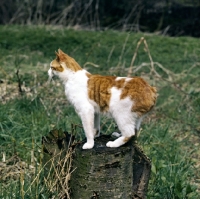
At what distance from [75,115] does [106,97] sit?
2.52 metres

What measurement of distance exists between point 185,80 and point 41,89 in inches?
100

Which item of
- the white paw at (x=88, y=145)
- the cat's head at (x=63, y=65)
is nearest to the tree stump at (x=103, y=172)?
the white paw at (x=88, y=145)

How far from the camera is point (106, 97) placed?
3463 mm

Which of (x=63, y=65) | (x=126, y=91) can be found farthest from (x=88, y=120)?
(x=63, y=65)

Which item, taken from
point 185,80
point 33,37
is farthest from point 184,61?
point 33,37

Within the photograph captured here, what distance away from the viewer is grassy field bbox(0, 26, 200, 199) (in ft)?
13.5

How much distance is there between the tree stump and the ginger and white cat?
8cm

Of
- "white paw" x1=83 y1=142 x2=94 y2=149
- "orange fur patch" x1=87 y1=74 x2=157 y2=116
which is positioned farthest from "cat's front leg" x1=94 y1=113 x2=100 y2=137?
"white paw" x1=83 y1=142 x2=94 y2=149

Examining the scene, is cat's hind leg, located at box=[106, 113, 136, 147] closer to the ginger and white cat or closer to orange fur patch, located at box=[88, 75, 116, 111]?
the ginger and white cat

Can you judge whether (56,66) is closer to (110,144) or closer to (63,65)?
(63,65)

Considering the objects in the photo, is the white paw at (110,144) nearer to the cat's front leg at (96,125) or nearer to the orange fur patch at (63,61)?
the cat's front leg at (96,125)

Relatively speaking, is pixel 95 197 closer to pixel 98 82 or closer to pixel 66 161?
pixel 66 161

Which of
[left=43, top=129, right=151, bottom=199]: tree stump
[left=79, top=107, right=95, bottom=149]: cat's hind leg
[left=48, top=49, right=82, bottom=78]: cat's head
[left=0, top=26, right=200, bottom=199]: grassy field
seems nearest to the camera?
[left=43, top=129, right=151, bottom=199]: tree stump

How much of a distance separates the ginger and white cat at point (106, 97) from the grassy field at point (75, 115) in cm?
49
